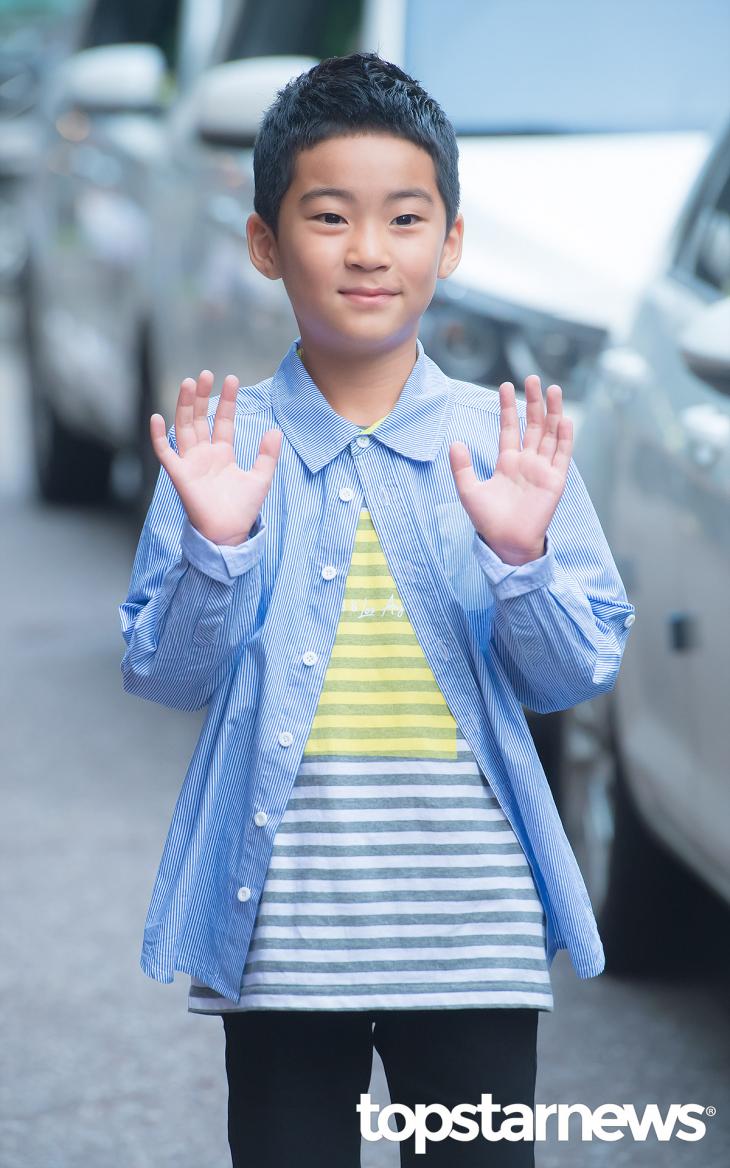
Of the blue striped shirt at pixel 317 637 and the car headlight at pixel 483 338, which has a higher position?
the blue striped shirt at pixel 317 637

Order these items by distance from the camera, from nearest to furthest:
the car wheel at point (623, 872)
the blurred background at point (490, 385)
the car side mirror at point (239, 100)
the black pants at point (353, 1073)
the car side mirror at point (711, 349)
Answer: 1. the black pants at point (353, 1073)
2. the car side mirror at point (711, 349)
3. the blurred background at point (490, 385)
4. the car wheel at point (623, 872)
5. the car side mirror at point (239, 100)

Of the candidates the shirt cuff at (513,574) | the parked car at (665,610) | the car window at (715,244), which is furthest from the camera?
the car window at (715,244)

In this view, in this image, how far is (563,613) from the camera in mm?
2049

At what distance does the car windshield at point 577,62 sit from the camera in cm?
520

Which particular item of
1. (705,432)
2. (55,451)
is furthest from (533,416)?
(55,451)

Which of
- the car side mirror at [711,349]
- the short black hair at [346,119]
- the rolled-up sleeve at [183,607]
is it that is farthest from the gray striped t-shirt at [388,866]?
the car side mirror at [711,349]

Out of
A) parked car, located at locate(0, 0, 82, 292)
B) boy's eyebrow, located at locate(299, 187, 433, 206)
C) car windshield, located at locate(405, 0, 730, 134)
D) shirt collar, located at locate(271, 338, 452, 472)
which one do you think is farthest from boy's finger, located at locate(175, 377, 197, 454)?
parked car, located at locate(0, 0, 82, 292)

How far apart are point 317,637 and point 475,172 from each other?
313 cm

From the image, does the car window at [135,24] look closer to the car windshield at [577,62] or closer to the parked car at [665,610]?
the car windshield at [577,62]

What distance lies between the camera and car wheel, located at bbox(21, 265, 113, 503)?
8781 millimetres

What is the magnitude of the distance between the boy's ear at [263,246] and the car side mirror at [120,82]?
506 cm

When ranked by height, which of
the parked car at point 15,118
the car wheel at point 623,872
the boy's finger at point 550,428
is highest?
the boy's finger at point 550,428

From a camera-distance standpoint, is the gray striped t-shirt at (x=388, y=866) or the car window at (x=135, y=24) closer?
the gray striped t-shirt at (x=388, y=866)

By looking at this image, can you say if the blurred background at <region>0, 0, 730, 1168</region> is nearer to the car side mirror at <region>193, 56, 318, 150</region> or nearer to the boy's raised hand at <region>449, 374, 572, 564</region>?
the car side mirror at <region>193, 56, 318, 150</region>
